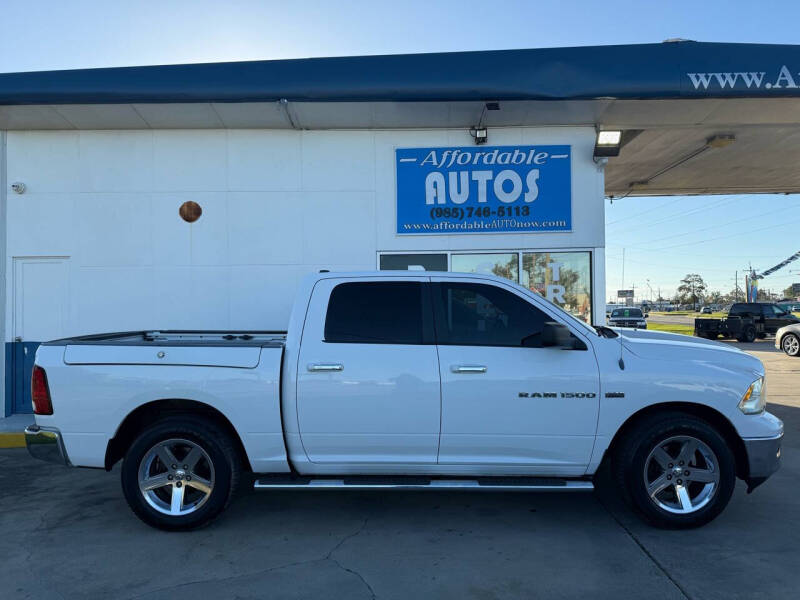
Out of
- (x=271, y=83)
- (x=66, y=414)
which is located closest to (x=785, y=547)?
(x=66, y=414)

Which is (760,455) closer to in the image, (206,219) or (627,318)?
(206,219)

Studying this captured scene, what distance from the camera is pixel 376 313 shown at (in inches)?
178

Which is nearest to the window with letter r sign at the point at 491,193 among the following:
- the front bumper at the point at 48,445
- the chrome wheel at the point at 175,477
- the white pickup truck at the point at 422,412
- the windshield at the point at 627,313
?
the white pickup truck at the point at 422,412

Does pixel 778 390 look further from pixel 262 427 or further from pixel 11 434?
pixel 11 434

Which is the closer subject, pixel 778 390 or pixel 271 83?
pixel 271 83

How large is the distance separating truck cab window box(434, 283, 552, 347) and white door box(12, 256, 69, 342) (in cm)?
662

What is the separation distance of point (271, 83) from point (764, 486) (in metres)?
7.12

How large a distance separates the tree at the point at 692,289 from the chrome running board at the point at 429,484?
133531mm

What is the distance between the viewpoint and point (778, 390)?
11.1 metres

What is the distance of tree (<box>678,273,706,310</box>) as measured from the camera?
4938 inches

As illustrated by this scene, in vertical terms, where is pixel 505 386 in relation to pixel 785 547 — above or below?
above

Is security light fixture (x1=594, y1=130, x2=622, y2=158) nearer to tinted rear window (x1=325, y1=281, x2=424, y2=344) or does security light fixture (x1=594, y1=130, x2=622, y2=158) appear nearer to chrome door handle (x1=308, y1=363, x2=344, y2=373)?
tinted rear window (x1=325, y1=281, x2=424, y2=344)

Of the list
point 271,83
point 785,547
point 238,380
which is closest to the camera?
point 785,547

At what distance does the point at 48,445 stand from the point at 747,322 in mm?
26023
